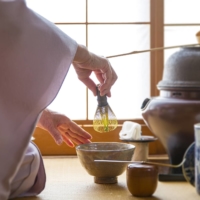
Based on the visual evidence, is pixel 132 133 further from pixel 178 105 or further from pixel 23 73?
pixel 23 73

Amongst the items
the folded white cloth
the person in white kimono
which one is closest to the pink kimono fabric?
the person in white kimono

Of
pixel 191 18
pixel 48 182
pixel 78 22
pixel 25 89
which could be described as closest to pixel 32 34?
pixel 25 89

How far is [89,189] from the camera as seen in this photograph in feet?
7.13

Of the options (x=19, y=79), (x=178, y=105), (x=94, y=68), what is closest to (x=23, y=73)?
(x=19, y=79)

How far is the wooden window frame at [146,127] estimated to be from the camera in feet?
9.86

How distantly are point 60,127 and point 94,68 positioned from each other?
1.08ft

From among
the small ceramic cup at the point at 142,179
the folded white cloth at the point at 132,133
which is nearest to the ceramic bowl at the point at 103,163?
the small ceramic cup at the point at 142,179

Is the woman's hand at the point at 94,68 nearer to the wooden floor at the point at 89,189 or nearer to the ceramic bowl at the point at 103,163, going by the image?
the ceramic bowl at the point at 103,163

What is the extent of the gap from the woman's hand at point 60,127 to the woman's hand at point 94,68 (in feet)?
0.57

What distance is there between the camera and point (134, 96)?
3096 millimetres

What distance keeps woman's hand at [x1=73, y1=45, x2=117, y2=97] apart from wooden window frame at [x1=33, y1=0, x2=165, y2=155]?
0.84m

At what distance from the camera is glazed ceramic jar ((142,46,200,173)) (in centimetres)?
233

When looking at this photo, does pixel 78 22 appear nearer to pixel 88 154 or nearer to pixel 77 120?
pixel 77 120

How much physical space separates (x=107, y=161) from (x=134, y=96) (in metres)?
Answer: 1.03
